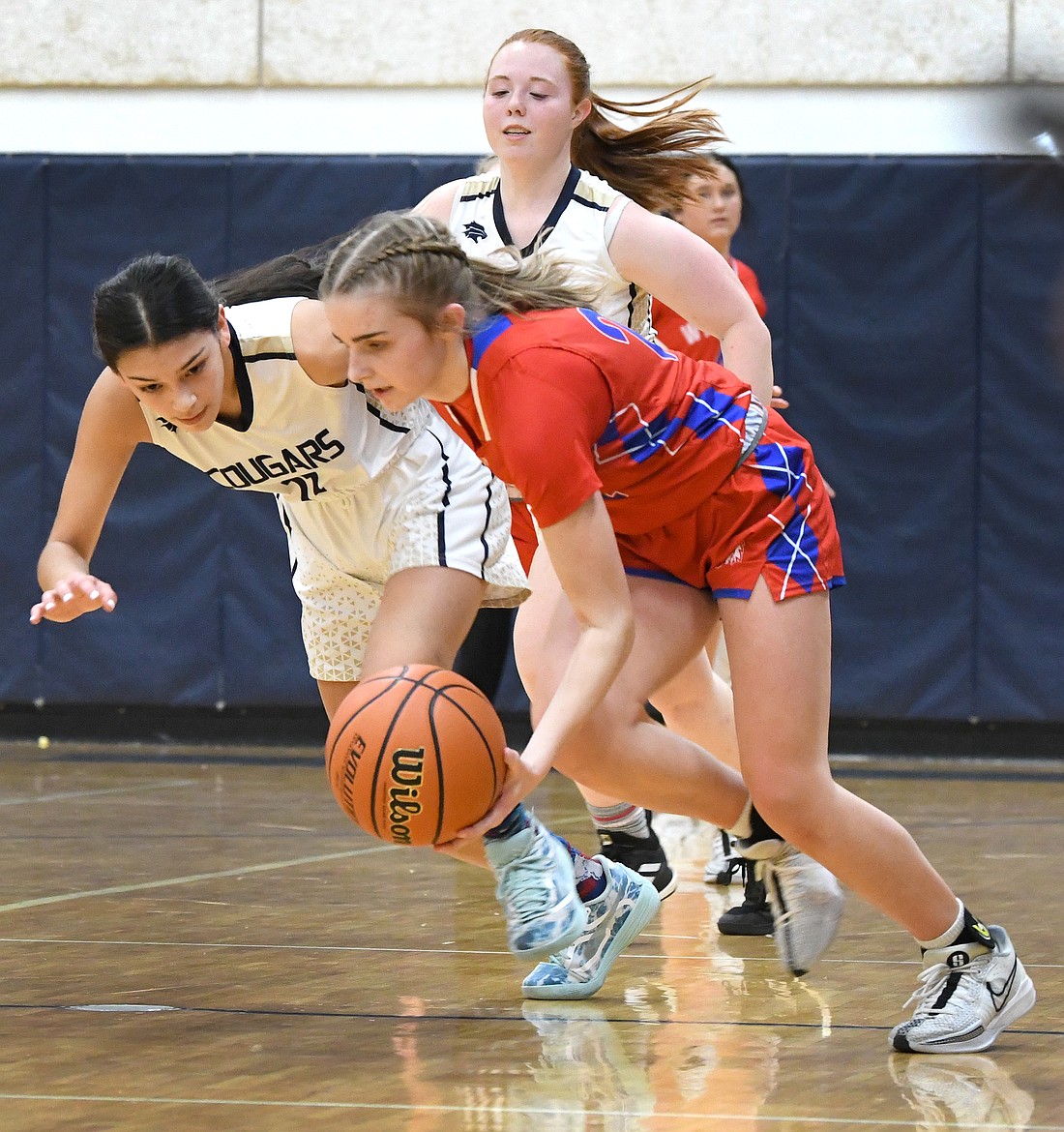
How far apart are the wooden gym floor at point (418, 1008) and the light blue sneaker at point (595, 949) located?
0.20 feet

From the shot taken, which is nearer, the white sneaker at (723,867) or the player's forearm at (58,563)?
the player's forearm at (58,563)

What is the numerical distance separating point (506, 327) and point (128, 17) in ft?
21.8

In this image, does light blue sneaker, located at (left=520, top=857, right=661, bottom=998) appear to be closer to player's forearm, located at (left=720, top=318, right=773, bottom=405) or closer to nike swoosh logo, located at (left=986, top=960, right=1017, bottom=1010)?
nike swoosh logo, located at (left=986, top=960, right=1017, bottom=1010)

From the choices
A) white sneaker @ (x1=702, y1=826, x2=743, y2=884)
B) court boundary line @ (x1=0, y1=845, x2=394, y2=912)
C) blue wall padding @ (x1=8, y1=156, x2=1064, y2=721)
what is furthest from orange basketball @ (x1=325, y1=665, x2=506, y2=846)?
blue wall padding @ (x1=8, y1=156, x2=1064, y2=721)

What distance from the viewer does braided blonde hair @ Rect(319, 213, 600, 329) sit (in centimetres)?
287

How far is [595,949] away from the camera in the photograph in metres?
3.34

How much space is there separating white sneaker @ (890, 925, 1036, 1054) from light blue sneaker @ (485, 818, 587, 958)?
542 millimetres

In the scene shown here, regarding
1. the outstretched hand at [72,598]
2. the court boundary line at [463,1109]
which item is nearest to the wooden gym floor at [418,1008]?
the court boundary line at [463,1109]

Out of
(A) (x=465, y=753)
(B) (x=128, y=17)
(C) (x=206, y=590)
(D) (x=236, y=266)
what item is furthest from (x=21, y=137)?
(A) (x=465, y=753)

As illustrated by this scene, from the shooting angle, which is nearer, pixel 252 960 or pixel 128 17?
pixel 252 960

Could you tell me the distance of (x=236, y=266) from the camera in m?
8.70

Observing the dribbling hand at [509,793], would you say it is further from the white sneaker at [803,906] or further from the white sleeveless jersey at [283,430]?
the white sleeveless jersey at [283,430]

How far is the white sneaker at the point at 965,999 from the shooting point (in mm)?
2893

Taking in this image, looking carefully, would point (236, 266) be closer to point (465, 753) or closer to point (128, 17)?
point (128, 17)
